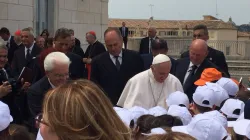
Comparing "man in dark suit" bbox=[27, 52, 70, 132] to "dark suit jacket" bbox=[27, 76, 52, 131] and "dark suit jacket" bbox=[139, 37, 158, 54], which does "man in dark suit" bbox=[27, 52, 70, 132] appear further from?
"dark suit jacket" bbox=[139, 37, 158, 54]

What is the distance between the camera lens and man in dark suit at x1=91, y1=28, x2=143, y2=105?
20.8 feet

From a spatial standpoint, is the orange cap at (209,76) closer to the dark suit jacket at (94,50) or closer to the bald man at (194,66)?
the bald man at (194,66)

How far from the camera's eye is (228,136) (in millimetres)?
3662

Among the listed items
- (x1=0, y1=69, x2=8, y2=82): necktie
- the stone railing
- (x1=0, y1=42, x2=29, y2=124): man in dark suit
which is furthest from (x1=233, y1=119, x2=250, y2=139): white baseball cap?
the stone railing

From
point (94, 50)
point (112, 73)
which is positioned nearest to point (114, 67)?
point (112, 73)

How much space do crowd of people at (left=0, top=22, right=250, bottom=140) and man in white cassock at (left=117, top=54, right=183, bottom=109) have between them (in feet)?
0.04

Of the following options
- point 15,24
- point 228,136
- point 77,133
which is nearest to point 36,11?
point 15,24

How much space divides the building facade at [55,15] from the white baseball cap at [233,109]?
813 centimetres

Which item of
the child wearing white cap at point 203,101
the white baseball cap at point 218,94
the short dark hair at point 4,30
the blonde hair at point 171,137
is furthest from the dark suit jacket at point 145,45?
the blonde hair at point 171,137

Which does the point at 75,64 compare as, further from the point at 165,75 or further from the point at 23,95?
the point at 165,75

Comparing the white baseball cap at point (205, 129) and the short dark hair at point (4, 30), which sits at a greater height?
the short dark hair at point (4, 30)

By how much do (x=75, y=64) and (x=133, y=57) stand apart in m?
0.84

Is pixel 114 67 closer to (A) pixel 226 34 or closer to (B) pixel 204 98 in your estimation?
(B) pixel 204 98

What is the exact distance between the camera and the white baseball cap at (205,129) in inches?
133
